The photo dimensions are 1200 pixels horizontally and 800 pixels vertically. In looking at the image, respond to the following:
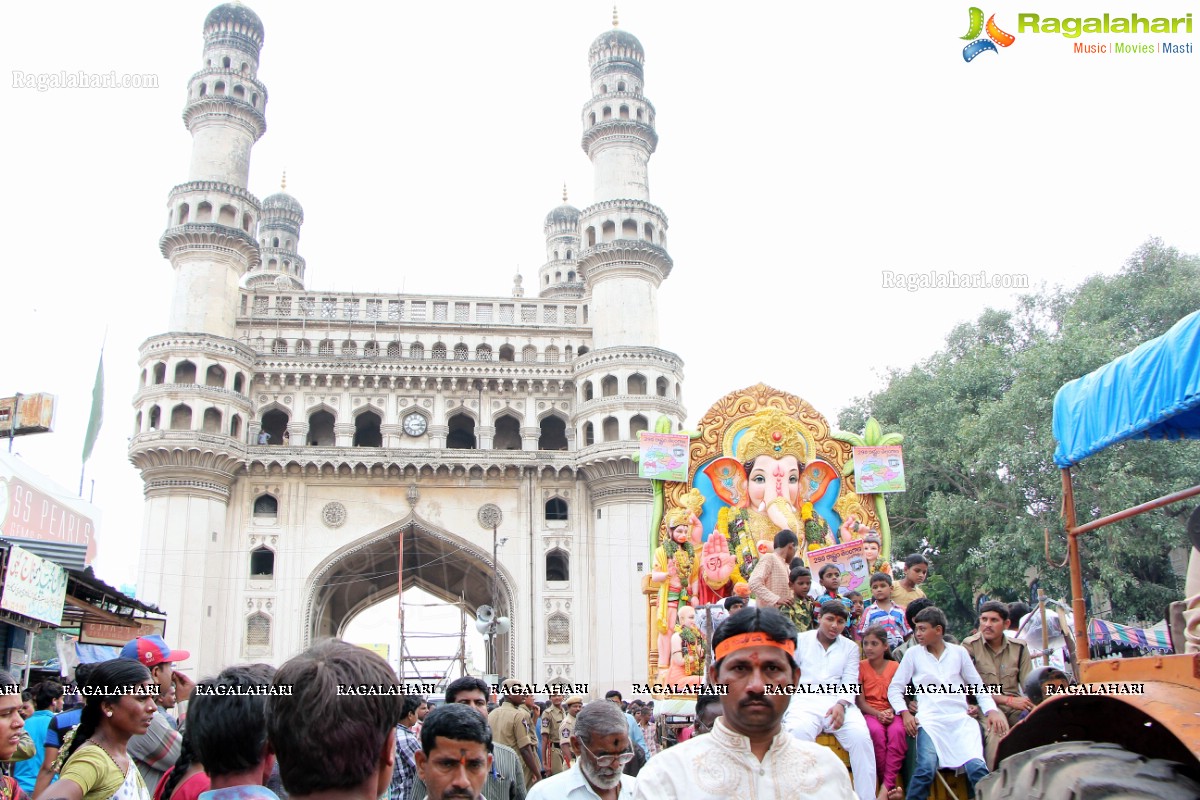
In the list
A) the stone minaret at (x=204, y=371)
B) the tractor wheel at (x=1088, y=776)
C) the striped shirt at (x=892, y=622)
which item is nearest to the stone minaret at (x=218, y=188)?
the stone minaret at (x=204, y=371)

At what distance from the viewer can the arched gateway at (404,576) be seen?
3316cm

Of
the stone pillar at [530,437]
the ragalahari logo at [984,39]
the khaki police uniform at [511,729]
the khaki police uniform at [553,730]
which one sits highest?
the ragalahari logo at [984,39]

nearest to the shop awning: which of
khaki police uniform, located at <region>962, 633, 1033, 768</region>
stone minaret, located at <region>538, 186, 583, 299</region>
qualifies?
khaki police uniform, located at <region>962, 633, 1033, 768</region>

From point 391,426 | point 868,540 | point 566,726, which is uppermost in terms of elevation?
point 391,426

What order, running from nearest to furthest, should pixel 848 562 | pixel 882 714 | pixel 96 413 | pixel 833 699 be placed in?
pixel 833 699, pixel 882 714, pixel 848 562, pixel 96 413

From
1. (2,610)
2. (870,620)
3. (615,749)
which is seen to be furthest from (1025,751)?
(2,610)

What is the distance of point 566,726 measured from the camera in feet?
30.6

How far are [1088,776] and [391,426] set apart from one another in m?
33.0

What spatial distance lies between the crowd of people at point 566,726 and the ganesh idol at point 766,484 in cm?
805

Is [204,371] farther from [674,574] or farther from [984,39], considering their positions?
[984,39]

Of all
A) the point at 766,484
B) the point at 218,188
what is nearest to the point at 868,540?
the point at 766,484

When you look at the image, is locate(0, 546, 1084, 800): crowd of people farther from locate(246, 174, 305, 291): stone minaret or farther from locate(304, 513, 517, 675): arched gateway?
locate(246, 174, 305, 291): stone minaret

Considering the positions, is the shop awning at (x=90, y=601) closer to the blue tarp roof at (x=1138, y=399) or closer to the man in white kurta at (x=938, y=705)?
the man in white kurta at (x=938, y=705)

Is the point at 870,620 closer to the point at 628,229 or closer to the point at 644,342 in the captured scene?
the point at 644,342
